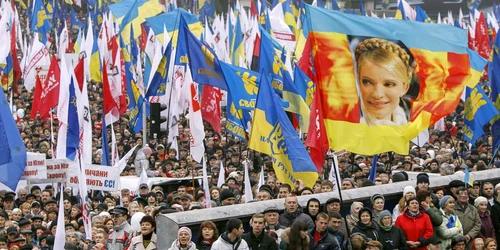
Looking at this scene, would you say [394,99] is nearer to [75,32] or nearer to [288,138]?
[288,138]

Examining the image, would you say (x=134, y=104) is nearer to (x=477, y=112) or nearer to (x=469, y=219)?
(x=477, y=112)

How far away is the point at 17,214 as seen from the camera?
1488 centimetres

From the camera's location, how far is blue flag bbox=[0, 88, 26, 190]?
13.9 meters

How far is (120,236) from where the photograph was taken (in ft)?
39.4

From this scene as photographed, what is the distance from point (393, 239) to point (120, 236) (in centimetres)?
264

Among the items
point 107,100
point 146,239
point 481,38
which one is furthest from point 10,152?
point 481,38

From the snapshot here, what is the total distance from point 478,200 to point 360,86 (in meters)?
1.88

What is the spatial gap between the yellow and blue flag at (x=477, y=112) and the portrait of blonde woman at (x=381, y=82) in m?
6.41

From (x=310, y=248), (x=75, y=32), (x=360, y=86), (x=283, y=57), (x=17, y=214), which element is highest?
(x=75, y=32)

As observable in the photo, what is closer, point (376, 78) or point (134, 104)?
point (376, 78)

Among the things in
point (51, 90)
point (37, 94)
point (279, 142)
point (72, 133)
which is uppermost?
point (37, 94)

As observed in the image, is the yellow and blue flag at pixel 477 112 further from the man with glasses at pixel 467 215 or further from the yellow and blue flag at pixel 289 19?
the yellow and blue flag at pixel 289 19

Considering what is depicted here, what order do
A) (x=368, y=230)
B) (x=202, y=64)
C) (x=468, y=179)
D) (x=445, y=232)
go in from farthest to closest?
1. (x=202, y=64)
2. (x=468, y=179)
3. (x=445, y=232)
4. (x=368, y=230)

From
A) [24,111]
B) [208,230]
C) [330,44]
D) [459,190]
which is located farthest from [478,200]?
[24,111]
